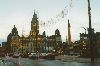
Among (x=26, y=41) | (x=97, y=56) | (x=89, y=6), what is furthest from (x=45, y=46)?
(x=89, y=6)

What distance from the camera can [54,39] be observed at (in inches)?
7795

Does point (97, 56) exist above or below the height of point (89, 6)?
below

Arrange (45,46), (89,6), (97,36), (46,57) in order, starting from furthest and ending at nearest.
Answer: (45,46), (97,36), (46,57), (89,6)

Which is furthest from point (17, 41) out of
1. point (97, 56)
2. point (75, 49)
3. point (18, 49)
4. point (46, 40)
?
point (97, 56)

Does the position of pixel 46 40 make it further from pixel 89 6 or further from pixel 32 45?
pixel 89 6

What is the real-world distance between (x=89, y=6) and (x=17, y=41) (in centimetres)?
14723

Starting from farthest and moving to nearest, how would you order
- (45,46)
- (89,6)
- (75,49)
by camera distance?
(45,46) → (75,49) → (89,6)

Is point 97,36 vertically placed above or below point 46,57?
above

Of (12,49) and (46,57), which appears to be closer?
(46,57)

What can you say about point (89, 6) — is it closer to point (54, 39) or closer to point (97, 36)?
point (97, 36)

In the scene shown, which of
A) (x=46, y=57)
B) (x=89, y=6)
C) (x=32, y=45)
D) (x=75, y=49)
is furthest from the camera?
(x=32, y=45)

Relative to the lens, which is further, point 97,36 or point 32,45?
point 32,45

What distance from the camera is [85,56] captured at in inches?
1923

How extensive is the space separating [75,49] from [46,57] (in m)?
36.7
